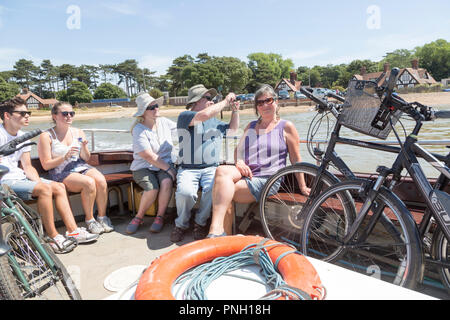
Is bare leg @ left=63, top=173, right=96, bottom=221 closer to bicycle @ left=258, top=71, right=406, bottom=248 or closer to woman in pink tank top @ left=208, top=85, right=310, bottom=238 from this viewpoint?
woman in pink tank top @ left=208, top=85, right=310, bottom=238

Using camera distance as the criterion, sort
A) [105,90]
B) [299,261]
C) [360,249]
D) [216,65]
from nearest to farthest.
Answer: [299,261] < [360,249] < [216,65] < [105,90]

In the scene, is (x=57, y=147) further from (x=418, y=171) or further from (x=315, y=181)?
(x=418, y=171)

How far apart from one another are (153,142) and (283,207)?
1454 mm

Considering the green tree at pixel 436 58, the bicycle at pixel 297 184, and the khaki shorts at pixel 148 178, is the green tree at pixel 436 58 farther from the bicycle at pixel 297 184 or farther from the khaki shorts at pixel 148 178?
the khaki shorts at pixel 148 178

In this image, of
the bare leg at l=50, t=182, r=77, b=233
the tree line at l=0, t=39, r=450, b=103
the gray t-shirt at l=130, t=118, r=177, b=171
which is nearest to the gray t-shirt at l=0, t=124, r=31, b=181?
the bare leg at l=50, t=182, r=77, b=233

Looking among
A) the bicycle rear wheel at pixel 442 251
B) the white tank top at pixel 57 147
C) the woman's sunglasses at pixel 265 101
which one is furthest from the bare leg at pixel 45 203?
the bicycle rear wheel at pixel 442 251

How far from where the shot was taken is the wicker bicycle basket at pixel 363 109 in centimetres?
178

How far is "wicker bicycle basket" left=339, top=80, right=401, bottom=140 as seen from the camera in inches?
70.1

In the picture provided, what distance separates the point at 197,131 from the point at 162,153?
595mm

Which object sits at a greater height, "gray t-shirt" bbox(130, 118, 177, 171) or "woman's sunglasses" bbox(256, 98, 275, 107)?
"woman's sunglasses" bbox(256, 98, 275, 107)

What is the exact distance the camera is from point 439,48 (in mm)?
61531

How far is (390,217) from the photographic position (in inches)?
71.7

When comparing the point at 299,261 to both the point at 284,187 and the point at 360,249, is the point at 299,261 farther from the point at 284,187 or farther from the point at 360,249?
the point at 284,187
